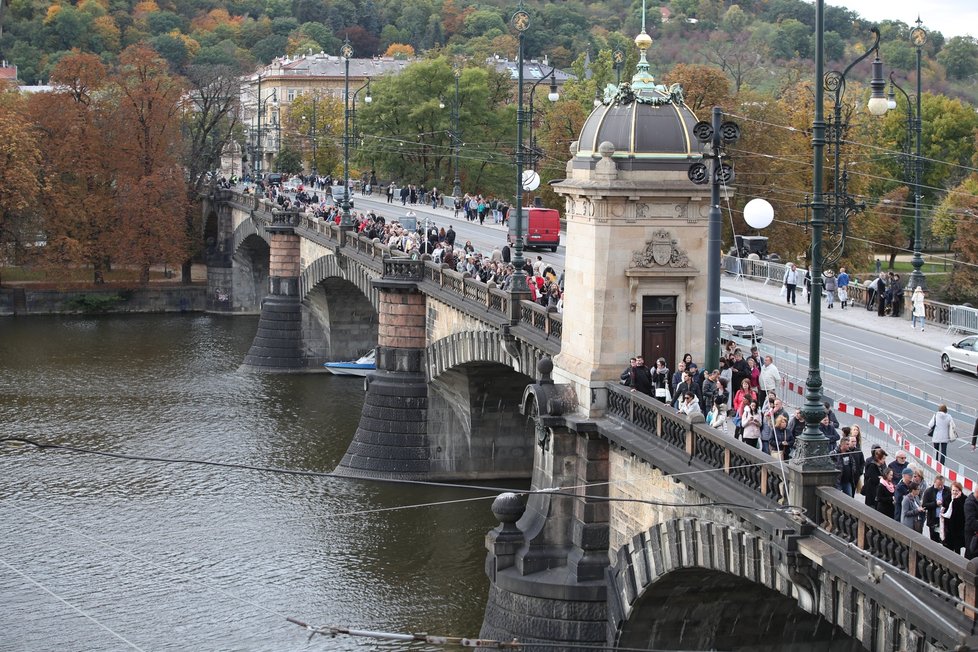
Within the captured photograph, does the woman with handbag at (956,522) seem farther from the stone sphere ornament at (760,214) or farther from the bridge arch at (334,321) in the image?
the bridge arch at (334,321)

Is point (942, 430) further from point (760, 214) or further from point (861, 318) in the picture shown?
point (861, 318)

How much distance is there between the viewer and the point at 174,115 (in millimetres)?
91375

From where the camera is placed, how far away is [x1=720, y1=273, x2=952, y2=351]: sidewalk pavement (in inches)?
1454

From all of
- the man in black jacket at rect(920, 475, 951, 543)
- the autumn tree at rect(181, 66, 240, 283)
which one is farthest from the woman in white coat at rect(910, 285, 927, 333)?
the autumn tree at rect(181, 66, 240, 283)

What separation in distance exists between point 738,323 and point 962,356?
524cm

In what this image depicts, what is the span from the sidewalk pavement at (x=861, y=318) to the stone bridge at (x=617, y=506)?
7594mm

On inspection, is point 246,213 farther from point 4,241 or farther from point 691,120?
point 691,120

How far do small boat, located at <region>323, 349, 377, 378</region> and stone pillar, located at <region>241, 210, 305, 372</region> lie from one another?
6.13 ft

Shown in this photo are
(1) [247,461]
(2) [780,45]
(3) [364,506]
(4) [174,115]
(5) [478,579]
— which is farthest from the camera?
(2) [780,45]

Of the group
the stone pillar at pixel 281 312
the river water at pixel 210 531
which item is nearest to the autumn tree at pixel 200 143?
the stone pillar at pixel 281 312

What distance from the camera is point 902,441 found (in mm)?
23469

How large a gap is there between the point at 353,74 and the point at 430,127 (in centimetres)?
6060

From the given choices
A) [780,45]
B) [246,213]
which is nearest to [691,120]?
[246,213]

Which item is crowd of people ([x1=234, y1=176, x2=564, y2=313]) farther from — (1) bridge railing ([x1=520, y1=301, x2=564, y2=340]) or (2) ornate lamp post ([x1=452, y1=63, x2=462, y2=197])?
(2) ornate lamp post ([x1=452, y1=63, x2=462, y2=197])
